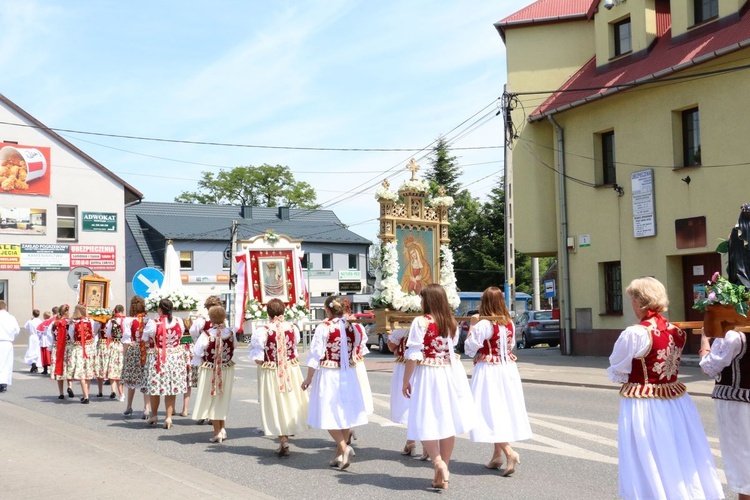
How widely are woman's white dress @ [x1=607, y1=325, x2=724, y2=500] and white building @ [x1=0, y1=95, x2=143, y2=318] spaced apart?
125 feet

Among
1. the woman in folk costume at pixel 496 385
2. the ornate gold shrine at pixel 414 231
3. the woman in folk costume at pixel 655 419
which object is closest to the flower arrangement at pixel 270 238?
the ornate gold shrine at pixel 414 231

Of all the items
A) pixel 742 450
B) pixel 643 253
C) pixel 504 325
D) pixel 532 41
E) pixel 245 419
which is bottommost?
pixel 245 419

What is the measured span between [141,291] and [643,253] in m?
13.0

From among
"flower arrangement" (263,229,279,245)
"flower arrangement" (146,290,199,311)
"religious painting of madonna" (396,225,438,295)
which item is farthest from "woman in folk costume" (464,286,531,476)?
"flower arrangement" (146,290,199,311)

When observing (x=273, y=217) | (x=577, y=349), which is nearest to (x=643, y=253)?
(x=577, y=349)

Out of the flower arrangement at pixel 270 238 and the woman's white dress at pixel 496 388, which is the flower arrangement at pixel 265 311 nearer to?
the flower arrangement at pixel 270 238

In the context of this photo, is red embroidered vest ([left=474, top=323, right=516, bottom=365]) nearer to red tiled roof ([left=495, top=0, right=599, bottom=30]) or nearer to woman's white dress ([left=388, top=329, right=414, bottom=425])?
woman's white dress ([left=388, top=329, right=414, bottom=425])

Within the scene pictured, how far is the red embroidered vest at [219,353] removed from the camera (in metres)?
10.8

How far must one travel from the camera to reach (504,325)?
8391 mm

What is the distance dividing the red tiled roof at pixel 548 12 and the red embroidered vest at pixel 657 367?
863 inches

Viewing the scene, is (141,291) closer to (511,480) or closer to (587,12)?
(511,480)

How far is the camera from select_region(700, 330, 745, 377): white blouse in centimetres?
552

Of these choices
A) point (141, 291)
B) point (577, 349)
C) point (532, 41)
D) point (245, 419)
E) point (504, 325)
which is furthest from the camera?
point (532, 41)

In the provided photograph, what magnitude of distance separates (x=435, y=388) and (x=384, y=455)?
1.95 meters
